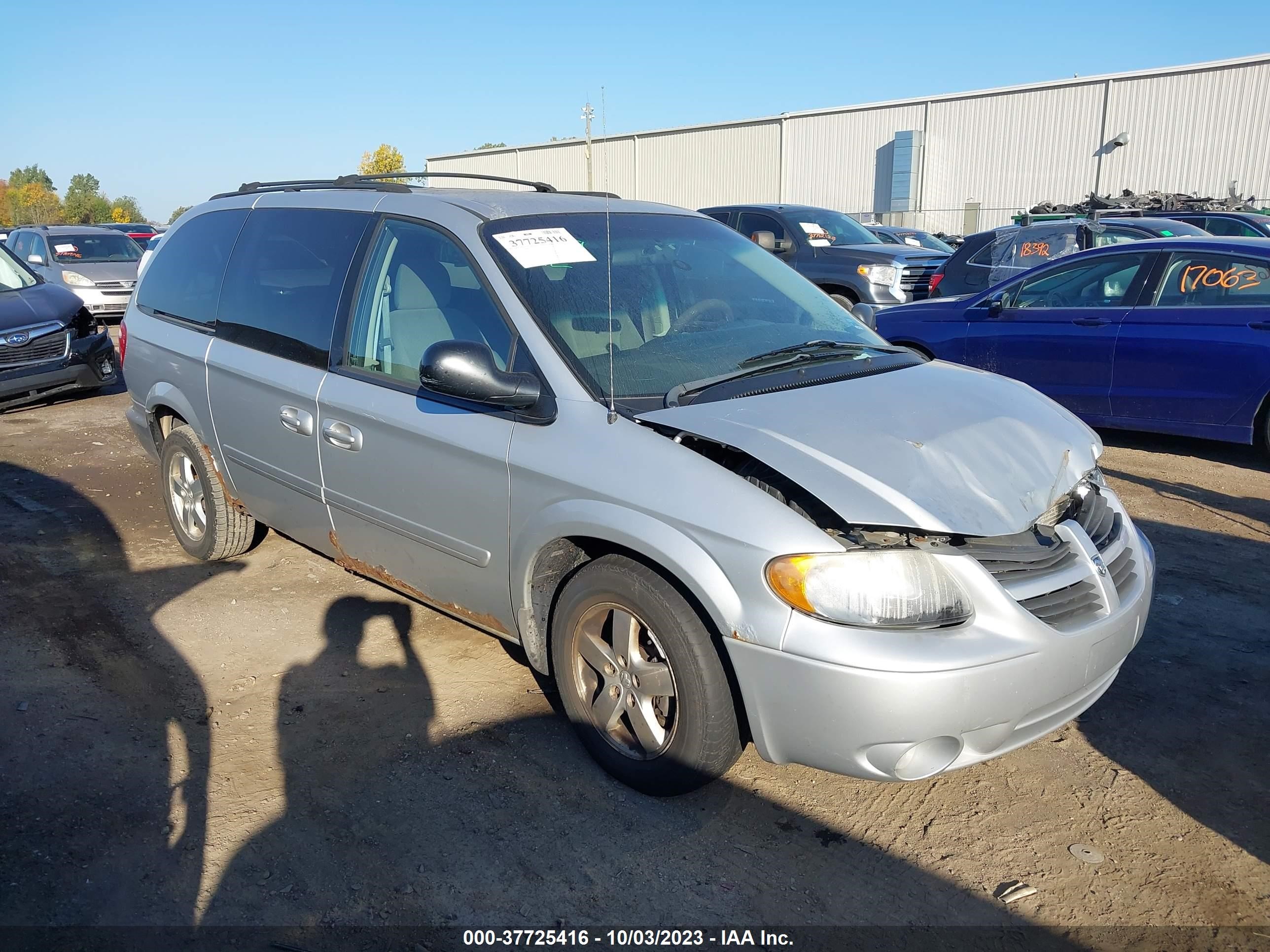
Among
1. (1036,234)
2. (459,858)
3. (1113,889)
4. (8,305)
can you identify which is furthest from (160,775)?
(1036,234)

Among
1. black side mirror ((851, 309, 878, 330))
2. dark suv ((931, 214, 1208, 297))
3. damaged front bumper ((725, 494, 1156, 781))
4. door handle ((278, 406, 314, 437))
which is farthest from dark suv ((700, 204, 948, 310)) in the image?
damaged front bumper ((725, 494, 1156, 781))

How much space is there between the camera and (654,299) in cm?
372

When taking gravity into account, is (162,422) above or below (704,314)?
below

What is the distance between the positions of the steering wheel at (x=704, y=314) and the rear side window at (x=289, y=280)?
4.56ft

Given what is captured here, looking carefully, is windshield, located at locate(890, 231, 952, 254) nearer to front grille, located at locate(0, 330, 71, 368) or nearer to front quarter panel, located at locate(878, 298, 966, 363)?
front quarter panel, located at locate(878, 298, 966, 363)

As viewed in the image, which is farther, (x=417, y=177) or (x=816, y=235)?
(x=816, y=235)

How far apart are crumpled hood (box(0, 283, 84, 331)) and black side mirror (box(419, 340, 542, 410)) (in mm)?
7888

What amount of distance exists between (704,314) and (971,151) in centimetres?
3583

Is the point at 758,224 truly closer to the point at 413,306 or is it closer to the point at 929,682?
the point at 413,306

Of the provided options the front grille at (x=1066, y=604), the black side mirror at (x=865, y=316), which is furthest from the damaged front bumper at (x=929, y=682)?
the black side mirror at (x=865, y=316)

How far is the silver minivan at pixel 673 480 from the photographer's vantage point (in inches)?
105

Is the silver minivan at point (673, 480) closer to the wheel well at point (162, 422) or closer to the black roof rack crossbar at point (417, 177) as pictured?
the black roof rack crossbar at point (417, 177)

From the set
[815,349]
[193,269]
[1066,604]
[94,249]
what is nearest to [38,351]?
[193,269]

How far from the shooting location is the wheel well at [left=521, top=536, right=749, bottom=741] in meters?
2.88
